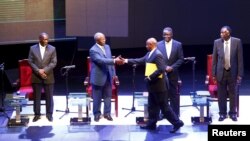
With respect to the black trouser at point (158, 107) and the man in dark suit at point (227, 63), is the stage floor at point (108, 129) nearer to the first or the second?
the black trouser at point (158, 107)

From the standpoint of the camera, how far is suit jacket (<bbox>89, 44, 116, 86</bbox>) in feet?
25.5

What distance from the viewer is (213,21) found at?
16.3 metres

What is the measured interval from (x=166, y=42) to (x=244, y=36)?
31.4 ft

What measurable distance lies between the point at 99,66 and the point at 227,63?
83.5 inches

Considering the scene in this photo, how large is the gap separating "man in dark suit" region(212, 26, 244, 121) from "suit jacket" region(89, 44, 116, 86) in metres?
1.77

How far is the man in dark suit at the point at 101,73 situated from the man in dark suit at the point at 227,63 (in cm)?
171

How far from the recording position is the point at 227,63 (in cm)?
762

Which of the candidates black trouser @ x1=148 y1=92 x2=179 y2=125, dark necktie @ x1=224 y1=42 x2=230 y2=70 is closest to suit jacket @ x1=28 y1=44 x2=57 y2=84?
black trouser @ x1=148 y1=92 x2=179 y2=125

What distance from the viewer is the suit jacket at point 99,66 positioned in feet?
25.5

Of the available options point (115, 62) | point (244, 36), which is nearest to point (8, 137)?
point (115, 62)

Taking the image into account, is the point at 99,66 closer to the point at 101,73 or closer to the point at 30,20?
the point at 101,73

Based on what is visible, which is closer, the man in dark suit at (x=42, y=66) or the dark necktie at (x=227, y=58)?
the dark necktie at (x=227, y=58)

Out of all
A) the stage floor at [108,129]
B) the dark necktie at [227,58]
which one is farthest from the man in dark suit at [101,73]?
the dark necktie at [227,58]

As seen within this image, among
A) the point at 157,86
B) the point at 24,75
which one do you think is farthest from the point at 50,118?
the point at 157,86
